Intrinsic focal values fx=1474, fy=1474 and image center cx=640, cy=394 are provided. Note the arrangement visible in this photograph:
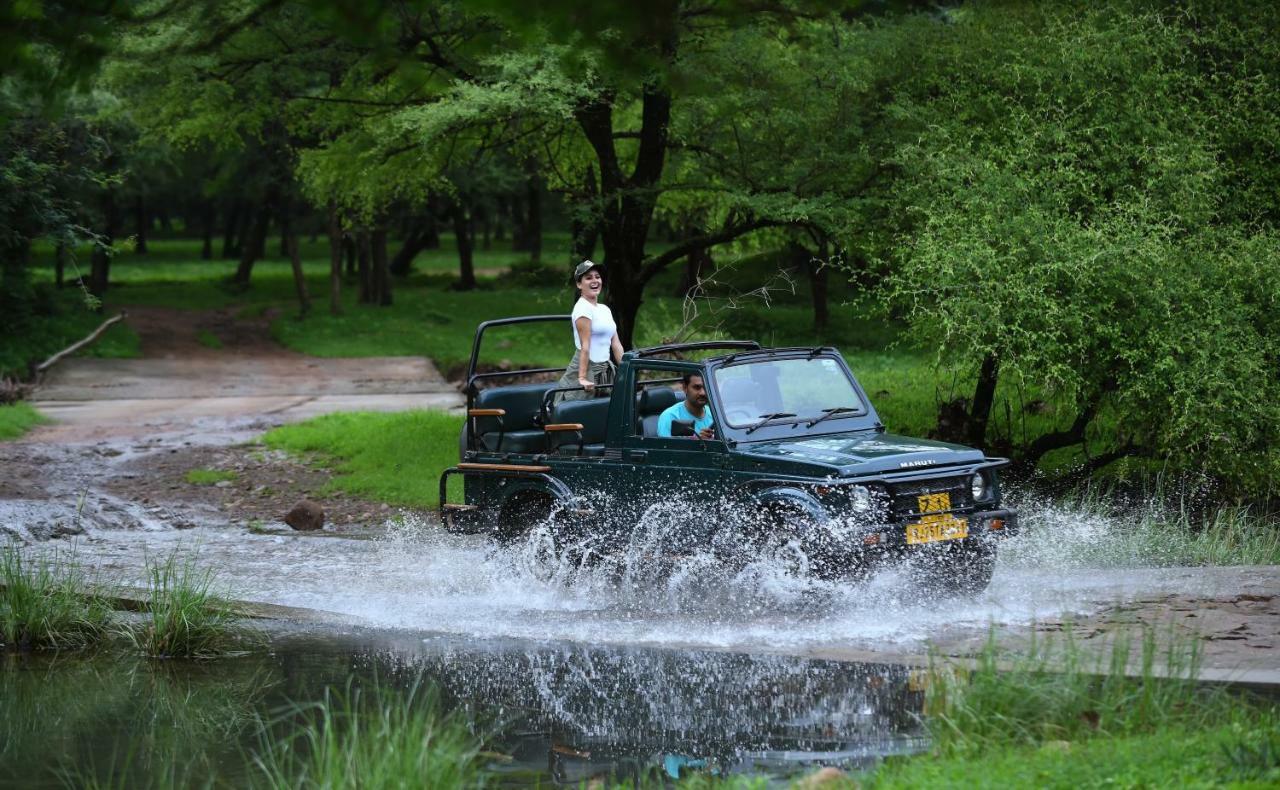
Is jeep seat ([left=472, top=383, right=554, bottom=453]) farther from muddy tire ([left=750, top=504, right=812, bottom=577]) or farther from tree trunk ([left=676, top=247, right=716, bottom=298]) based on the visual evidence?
tree trunk ([left=676, top=247, right=716, bottom=298])

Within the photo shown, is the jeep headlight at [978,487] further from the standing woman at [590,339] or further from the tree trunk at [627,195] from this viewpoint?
the tree trunk at [627,195]

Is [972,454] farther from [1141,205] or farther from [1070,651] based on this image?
[1141,205]

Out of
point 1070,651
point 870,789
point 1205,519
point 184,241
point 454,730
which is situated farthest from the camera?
point 184,241

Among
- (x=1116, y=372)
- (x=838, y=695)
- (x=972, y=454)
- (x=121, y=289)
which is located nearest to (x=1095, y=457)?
(x=1116, y=372)

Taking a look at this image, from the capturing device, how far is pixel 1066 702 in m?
6.69

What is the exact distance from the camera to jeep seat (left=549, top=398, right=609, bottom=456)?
1139 centimetres

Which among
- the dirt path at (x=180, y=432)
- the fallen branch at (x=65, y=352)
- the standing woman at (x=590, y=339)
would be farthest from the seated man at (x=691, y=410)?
the fallen branch at (x=65, y=352)

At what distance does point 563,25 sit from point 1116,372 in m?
9.85

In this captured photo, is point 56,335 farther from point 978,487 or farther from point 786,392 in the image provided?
point 978,487

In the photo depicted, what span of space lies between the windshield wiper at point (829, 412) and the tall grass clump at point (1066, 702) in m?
3.54

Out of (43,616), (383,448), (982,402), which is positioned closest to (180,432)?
(383,448)

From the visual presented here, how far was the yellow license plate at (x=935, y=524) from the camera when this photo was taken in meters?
9.43

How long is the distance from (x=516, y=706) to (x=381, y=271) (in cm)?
3856

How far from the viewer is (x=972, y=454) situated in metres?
10.0
